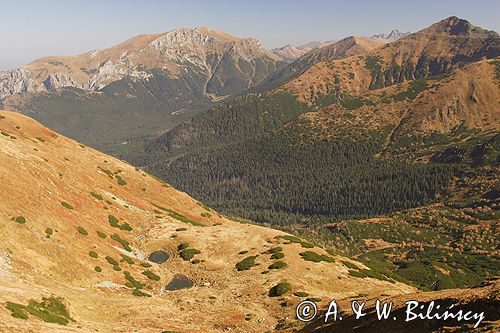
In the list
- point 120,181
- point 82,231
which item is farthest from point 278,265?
point 120,181

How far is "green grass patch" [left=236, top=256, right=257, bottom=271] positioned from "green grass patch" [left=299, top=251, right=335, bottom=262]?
956 centimetres

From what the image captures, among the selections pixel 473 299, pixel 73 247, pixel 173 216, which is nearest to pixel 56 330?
pixel 73 247

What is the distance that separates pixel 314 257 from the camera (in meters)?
76.6

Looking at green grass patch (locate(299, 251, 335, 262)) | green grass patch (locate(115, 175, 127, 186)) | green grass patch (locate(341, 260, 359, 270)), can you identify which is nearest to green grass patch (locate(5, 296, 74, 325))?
green grass patch (locate(299, 251, 335, 262))

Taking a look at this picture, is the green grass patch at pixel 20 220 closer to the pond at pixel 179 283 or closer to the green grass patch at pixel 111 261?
the green grass patch at pixel 111 261

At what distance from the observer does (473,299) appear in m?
30.2

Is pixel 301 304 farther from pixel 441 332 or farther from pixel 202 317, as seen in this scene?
pixel 441 332

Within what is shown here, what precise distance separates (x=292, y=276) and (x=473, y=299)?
133 ft

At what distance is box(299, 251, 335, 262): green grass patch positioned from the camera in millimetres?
75750

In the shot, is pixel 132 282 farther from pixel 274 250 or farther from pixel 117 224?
pixel 274 250

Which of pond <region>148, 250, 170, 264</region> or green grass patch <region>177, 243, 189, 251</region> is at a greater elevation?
green grass patch <region>177, 243, 189, 251</region>

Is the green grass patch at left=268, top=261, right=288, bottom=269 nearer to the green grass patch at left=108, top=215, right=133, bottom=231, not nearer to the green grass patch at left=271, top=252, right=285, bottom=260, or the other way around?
the green grass patch at left=271, top=252, right=285, bottom=260

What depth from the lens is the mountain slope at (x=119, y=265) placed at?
1887 inches

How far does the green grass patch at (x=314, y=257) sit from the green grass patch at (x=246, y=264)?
956 centimetres
